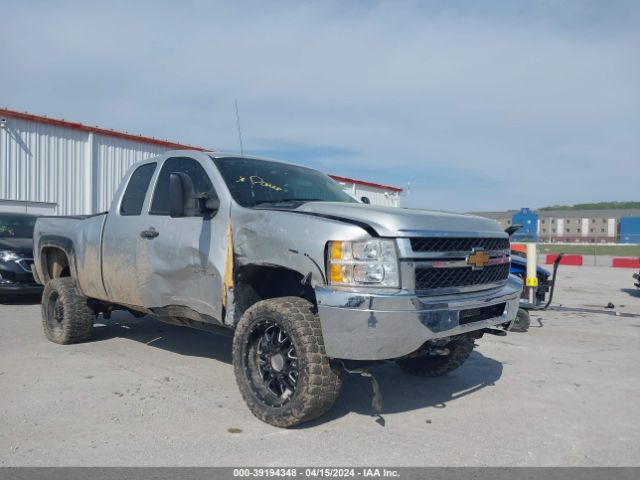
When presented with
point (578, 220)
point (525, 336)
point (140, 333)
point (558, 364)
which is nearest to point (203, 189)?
point (140, 333)

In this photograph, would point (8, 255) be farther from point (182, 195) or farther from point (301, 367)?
point (301, 367)

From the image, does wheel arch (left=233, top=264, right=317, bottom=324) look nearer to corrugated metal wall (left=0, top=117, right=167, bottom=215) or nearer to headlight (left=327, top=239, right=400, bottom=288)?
headlight (left=327, top=239, right=400, bottom=288)

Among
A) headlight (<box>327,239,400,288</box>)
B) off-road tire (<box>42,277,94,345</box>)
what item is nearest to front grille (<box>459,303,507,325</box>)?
headlight (<box>327,239,400,288</box>)

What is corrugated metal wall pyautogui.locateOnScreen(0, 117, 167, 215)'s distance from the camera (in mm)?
14898

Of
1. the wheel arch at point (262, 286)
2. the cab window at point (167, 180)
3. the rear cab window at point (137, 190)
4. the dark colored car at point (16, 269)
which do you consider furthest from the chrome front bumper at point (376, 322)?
the dark colored car at point (16, 269)

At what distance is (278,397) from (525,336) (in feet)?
Answer: 14.6

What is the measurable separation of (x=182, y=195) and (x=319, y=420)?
1.97m

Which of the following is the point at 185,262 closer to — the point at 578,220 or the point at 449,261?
the point at 449,261

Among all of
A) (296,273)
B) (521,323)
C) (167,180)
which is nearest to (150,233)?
(167,180)

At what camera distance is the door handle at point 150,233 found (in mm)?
4738

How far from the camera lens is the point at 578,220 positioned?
9488 cm

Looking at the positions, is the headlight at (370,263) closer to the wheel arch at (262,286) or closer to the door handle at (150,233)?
the wheel arch at (262,286)

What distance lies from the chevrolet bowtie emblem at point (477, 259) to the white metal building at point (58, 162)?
34.2 ft

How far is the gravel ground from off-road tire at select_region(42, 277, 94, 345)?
14 centimetres
